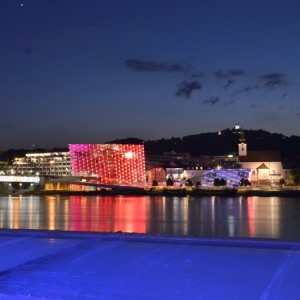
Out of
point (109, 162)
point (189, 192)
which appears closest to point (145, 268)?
point (189, 192)

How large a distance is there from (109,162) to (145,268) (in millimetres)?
34118

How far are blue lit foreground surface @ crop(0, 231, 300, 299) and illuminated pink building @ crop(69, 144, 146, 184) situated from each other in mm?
32233

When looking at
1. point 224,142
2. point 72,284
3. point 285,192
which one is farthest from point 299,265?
point 224,142

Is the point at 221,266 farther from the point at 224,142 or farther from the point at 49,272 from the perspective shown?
the point at 224,142

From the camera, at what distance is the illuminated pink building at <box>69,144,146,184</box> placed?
116ft

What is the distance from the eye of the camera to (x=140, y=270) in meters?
2.15

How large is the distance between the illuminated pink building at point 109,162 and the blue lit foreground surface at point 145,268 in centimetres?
3223

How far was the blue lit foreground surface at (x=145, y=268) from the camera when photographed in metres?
1.77

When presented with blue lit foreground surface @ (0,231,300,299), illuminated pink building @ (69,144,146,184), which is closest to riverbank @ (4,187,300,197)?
illuminated pink building @ (69,144,146,184)

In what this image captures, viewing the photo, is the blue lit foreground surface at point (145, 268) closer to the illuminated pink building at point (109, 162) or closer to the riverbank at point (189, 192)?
the riverbank at point (189, 192)

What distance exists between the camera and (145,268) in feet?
7.18

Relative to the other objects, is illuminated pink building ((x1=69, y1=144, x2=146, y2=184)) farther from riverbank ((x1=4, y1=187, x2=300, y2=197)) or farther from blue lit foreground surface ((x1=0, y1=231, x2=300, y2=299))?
blue lit foreground surface ((x1=0, y1=231, x2=300, y2=299))

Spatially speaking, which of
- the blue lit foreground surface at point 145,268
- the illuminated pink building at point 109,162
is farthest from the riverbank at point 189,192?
the blue lit foreground surface at point 145,268

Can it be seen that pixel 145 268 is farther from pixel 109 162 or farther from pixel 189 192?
pixel 109 162
